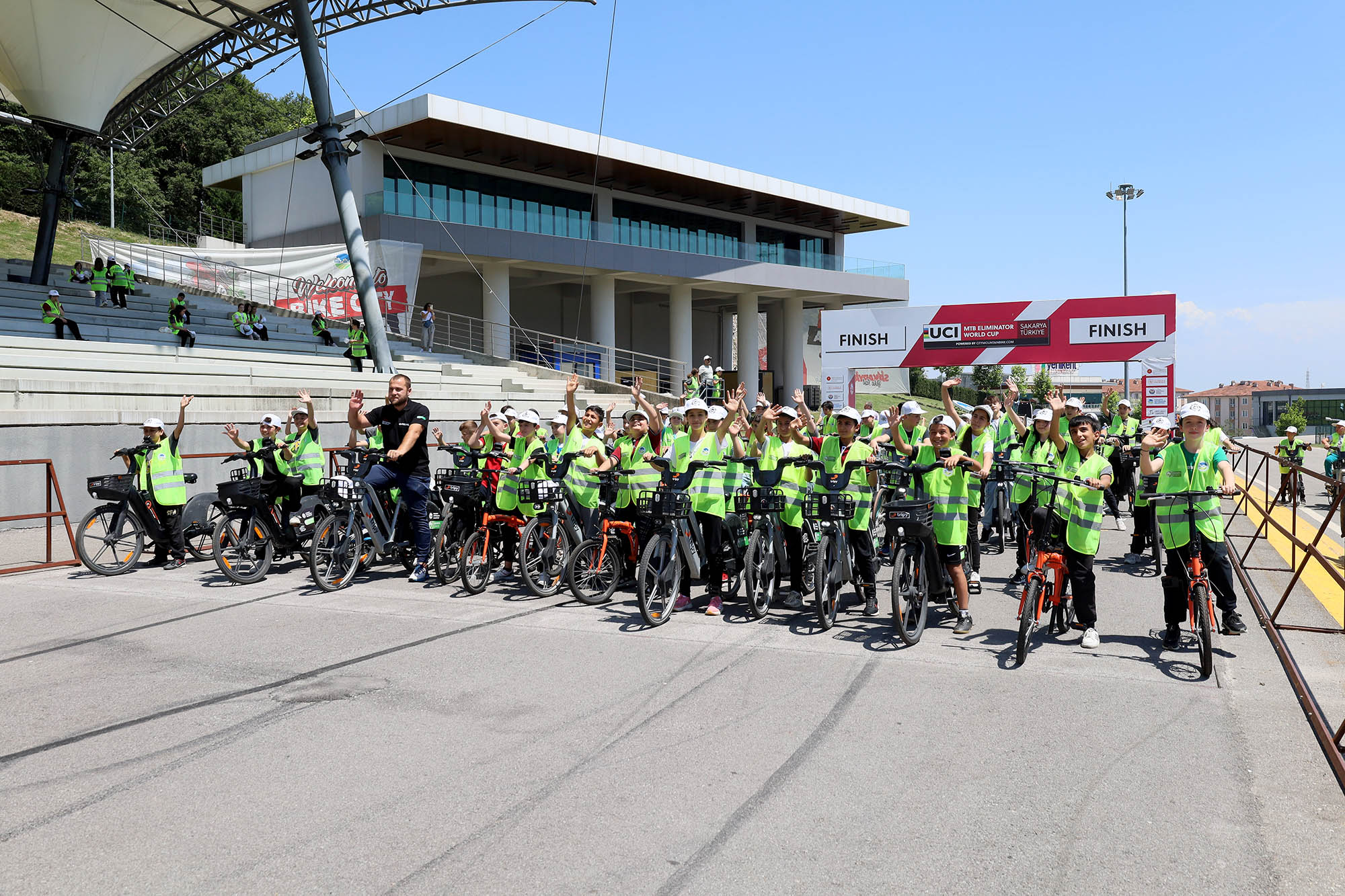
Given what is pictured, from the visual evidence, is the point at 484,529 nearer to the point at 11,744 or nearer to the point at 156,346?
the point at 11,744

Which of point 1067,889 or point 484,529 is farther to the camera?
point 484,529

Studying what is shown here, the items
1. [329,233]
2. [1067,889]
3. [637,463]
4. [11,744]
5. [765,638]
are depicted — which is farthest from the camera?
[329,233]

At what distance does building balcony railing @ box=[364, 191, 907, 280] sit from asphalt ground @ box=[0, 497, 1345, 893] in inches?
1052

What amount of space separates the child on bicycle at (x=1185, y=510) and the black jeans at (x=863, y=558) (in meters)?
2.23

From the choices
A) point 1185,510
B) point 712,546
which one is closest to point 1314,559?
point 1185,510

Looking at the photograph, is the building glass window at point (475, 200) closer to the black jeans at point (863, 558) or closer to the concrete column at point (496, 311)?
A: the concrete column at point (496, 311)

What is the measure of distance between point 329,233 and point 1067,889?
34573 mm

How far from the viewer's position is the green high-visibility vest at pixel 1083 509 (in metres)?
7.11

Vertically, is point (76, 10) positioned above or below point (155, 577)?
above

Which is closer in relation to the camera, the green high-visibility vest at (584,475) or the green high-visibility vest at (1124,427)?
the green high-visibility vest at (584,475)

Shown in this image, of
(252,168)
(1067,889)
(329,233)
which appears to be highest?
(252,168)

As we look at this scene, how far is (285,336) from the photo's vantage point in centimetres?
2762

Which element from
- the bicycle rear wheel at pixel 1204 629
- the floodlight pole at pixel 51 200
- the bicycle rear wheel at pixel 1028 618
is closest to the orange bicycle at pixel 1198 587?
the bicycle rear wheel at pixel 1204 629

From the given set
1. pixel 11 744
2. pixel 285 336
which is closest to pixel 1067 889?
pixel 11 744
